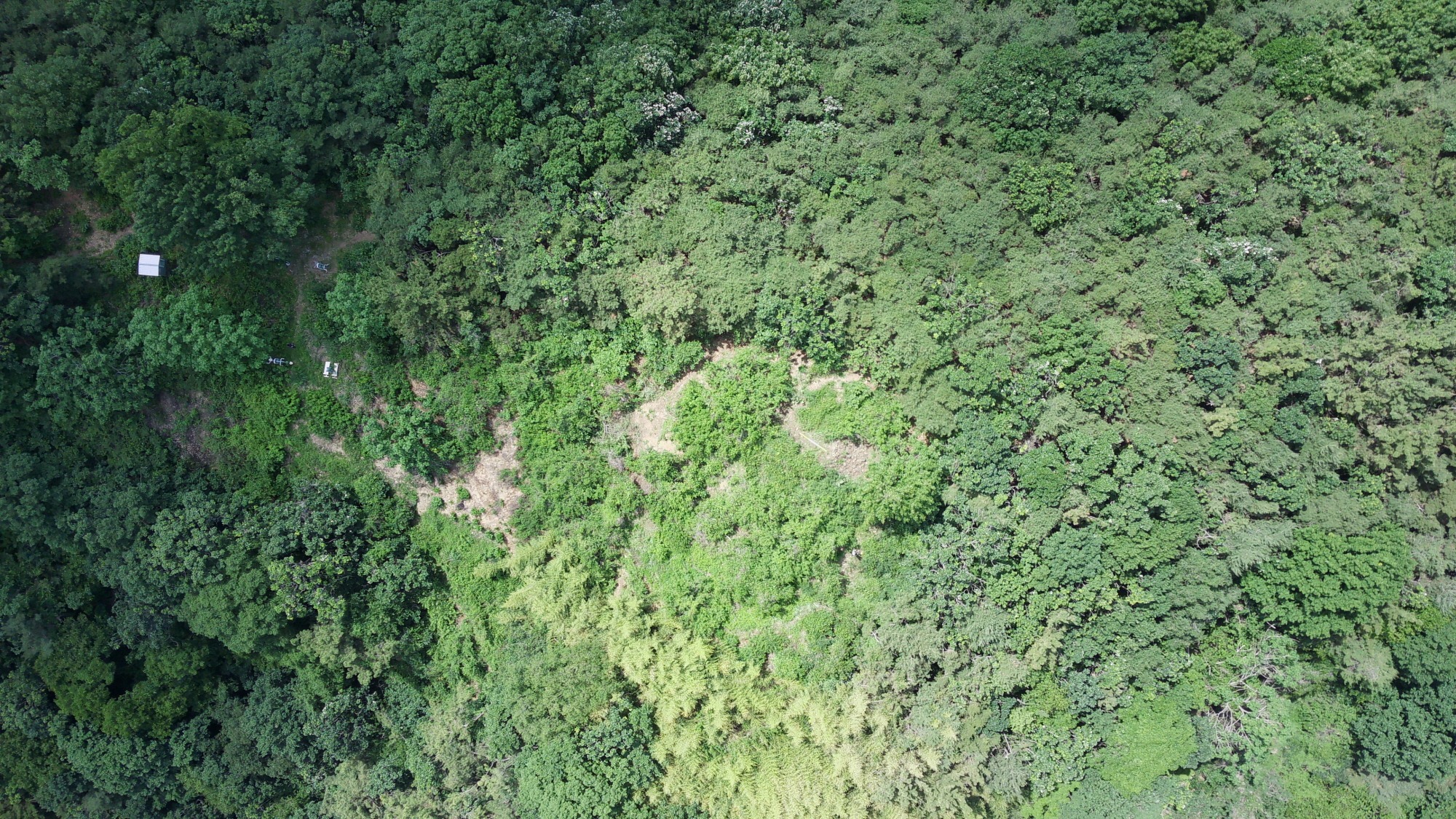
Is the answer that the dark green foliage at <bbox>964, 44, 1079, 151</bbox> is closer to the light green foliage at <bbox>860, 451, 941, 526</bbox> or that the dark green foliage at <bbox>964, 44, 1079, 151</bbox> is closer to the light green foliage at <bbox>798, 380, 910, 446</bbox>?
the light green foliage at <bbox>798, 380, 910, 446</bbox>

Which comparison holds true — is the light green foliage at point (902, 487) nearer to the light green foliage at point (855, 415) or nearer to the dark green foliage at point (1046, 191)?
the light green foliage at point (855, 415)

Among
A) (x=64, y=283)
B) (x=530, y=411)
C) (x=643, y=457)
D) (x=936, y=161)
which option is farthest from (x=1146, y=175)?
(x=64, y=283)

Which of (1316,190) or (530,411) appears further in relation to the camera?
(530,411)

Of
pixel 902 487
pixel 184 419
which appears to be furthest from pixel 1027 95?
pixel 184 419

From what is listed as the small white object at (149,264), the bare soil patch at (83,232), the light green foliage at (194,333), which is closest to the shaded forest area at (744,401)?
the bare soil patch at (83,232)

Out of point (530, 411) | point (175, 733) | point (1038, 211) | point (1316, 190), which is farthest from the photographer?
point (175, 733)

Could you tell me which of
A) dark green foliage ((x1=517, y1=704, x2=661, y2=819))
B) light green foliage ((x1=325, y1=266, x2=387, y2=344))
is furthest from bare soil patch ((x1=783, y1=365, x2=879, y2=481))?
light green foliage ((x1=325, y1=266, x2=387, y2=344))

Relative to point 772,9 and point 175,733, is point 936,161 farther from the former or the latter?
point 175,733

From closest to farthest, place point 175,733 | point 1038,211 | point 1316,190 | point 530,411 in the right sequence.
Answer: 1. point 1316,190
2. point 1038,211
3. point 530,411
4. point 175,733
